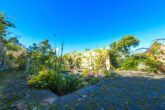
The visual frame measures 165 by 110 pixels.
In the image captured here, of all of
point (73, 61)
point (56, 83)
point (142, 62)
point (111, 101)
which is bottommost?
point (111, 101)

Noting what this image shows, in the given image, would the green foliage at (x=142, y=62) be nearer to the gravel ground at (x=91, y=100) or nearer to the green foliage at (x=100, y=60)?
the green foliage at (x=100, y=60)

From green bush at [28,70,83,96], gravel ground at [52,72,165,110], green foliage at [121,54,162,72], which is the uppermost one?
green foliage at [121,54,162,72]

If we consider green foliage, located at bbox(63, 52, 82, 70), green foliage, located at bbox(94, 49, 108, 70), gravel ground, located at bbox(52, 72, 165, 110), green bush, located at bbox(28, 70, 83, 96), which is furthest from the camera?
green foliage, located at bbox(63, 52, 82, 70)

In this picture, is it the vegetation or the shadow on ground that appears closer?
the shadow on ground

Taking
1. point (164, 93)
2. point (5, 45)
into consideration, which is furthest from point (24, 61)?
point (164, 93)

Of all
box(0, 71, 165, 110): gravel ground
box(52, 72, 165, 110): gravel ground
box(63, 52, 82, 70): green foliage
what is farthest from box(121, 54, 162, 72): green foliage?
box(52, 72, 165, 110): gravel ground

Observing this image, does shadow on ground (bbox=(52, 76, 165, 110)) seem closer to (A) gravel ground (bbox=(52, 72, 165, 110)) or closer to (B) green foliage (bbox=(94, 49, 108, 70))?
(A) gravel ground (bbox=(52, 72, 165, 110))

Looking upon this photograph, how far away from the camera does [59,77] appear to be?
6.99 meters

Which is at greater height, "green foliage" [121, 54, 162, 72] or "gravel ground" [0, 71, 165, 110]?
"green foliage" [121, 54, 162, 72]

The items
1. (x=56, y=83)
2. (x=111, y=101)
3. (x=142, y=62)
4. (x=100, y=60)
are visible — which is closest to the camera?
(x=111, y=101)

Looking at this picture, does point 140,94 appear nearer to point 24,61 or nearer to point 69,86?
point 69,86

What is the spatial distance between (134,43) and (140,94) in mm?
23804

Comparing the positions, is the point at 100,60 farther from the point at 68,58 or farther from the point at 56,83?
the point at 56,83

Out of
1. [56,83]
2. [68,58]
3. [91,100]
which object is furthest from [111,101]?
[68,58]
